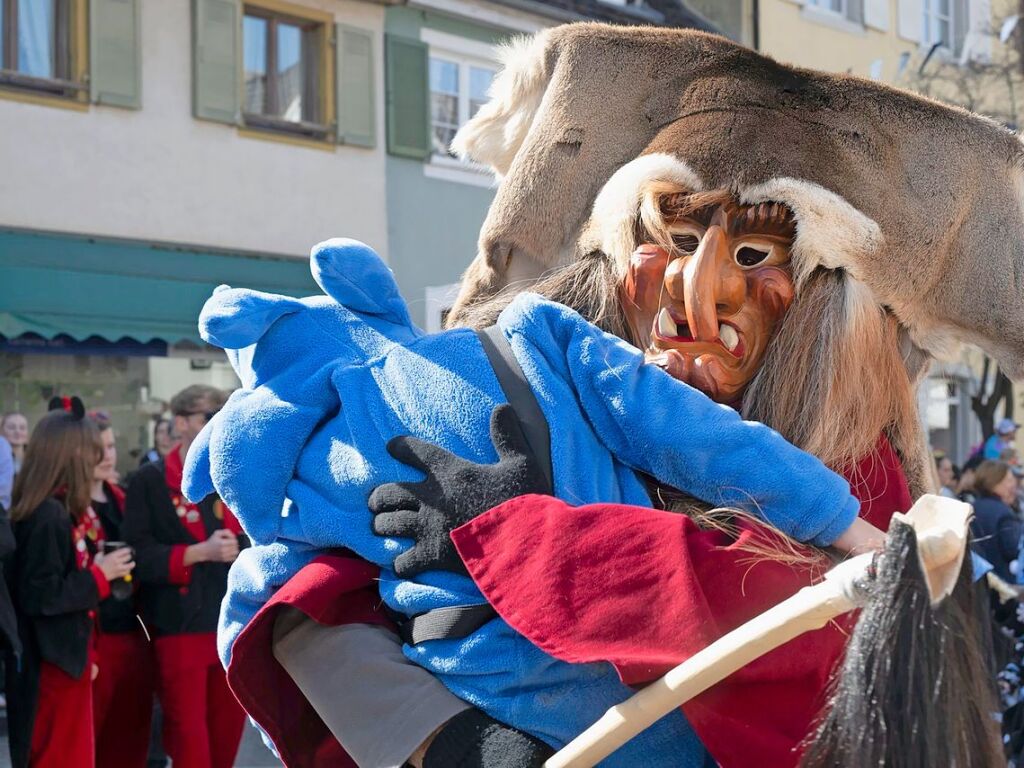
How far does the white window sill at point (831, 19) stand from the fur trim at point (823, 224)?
16333 mm

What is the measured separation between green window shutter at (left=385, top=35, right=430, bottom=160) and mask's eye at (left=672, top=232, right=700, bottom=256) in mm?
11626

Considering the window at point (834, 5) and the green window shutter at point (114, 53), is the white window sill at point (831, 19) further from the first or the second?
the green window shutter at point (114, 53)

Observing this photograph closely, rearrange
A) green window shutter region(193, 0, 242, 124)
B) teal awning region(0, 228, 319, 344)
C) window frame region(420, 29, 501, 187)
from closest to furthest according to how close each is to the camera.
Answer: teal awning region(0, 228, 319, 344) → green window shutter region(193, 0, 242, 124) → window frame region(420, 29, 501, 187)

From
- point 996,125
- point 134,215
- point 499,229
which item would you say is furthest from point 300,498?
point 134,215

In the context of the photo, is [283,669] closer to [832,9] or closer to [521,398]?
[521,398]

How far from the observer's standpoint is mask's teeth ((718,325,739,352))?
2451 mm

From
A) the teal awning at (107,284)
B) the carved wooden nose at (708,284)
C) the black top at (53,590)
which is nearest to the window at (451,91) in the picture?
the teal awning at (107,284)

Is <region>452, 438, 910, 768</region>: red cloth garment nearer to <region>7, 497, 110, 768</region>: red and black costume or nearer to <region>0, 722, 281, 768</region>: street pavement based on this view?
<region>7, 497, 110, 768</region>: red and black costume

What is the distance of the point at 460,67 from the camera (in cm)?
1459

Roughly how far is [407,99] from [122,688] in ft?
30.6

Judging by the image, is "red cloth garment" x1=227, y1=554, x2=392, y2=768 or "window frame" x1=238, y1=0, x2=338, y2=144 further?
"window frame" x1=238, y1=0, x2=338, y2=144

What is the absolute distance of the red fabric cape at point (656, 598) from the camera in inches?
75.0

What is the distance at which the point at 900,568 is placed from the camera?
1549mm

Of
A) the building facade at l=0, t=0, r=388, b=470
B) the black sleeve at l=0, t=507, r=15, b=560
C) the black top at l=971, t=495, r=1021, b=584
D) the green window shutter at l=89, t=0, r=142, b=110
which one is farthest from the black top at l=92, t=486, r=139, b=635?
the green window shutter at l=89, t=0, r=142, b=110
